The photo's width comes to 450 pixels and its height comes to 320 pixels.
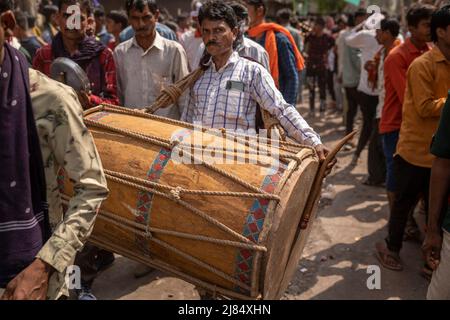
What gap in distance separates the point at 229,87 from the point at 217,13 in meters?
0.38

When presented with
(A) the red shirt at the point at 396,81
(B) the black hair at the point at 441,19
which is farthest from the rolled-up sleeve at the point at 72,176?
(A) the red shirt at the point at 396,81

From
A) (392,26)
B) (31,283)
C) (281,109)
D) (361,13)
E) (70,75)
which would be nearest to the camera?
(31,283)

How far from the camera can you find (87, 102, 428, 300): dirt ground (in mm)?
3090

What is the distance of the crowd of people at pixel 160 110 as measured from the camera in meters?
1.35

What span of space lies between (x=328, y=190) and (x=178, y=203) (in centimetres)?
312

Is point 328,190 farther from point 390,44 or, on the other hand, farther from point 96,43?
point 96,43

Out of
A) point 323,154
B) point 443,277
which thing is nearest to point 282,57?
point 323,154

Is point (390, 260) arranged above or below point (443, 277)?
below

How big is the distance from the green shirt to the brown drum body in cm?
50

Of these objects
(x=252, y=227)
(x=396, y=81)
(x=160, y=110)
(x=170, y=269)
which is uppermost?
(x=396, y=81)

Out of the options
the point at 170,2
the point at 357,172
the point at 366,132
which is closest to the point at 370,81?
the point at 366,132

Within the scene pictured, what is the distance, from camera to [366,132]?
554 cm

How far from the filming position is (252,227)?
1.88m

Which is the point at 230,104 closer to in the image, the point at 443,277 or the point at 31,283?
the point at 443,277
